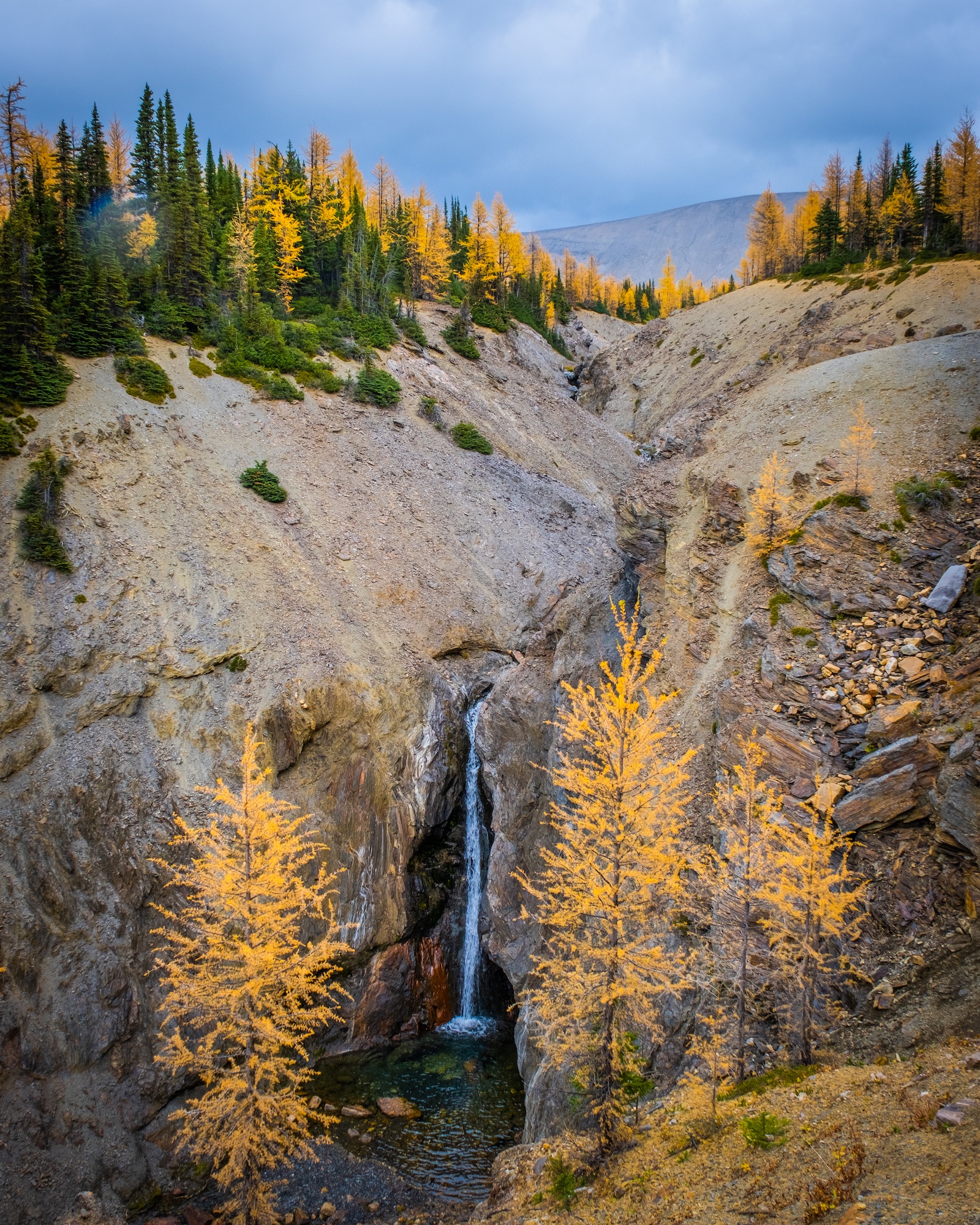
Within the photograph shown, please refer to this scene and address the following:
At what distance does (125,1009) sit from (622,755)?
19998 mm

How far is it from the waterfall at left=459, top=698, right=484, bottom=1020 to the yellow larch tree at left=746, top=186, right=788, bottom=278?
239 ft

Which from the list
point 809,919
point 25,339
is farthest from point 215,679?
point 809,919

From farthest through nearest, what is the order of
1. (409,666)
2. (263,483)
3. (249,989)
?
(263,483), (409,666), (249,989)

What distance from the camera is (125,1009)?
878 inches

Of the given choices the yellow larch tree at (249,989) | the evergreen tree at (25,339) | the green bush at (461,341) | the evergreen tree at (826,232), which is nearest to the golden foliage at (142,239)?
the evergreen tree at (25,339)

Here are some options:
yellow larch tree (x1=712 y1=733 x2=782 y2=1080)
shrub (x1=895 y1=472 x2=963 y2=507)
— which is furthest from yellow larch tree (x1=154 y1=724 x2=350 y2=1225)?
shrub (x1=895 y1=472 x2=963 y2=507)

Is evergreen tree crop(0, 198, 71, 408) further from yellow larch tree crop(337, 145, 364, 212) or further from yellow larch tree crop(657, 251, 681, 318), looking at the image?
yellow larch tree crop(657, 251, 681, 318)

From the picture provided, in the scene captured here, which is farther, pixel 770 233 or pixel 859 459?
pixel 770 233

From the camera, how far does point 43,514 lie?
29766 mm

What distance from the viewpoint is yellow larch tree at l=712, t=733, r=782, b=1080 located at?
47.8ft

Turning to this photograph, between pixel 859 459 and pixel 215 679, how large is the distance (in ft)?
90.8

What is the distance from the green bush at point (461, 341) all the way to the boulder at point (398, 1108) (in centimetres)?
5500

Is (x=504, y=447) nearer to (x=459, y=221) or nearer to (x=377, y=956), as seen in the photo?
(x=377, y=956)

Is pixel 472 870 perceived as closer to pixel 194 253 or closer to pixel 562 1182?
pixel 562 1182
